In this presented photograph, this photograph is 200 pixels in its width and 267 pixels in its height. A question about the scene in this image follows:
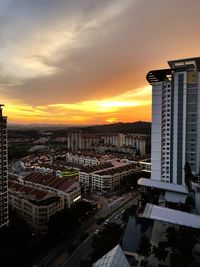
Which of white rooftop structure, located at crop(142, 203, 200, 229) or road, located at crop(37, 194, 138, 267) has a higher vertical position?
white rooftop structure, located at crop(142, 203, 200, 229)

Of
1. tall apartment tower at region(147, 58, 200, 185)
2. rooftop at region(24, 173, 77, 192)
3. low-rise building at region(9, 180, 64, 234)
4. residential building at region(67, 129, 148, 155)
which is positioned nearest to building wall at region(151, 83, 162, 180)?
tall apartment tower at region(147, 58, 200, 185)

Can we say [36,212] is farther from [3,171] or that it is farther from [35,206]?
[3,171]

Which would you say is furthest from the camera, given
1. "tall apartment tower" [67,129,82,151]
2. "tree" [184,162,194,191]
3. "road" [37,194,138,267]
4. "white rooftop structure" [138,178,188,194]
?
"tall apartment tower" [67,129,82,151]

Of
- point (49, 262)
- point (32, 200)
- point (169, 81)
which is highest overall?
point (169, 81)

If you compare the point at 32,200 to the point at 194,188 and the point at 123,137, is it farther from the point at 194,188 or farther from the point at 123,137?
the point at 123,137

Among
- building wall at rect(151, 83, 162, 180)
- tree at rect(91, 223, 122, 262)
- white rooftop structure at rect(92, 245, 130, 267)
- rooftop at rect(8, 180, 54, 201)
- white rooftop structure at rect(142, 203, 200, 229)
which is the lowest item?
tree at rect(91, 223, 122, 262)

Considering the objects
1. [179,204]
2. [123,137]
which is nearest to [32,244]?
[179,204]

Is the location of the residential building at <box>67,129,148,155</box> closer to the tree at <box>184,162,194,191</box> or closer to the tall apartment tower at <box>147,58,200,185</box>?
the tall apartment tower at <box>147,58,200,185</box>
